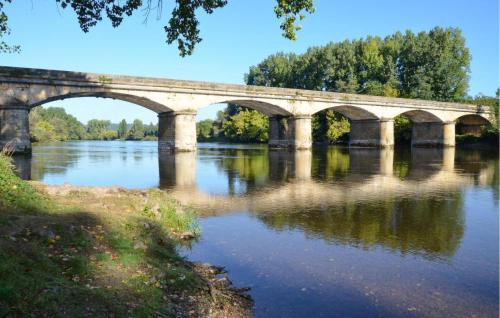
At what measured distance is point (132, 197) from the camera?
11172 mm

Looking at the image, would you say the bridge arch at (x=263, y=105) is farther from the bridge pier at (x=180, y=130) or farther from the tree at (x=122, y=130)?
the tree at (x=122, y=130)

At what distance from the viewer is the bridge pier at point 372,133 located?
175ft

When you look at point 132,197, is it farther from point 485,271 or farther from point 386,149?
point 386,149

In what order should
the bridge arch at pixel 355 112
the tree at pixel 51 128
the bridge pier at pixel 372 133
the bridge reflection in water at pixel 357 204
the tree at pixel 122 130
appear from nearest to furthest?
the bridge reflection in water at pixel 357 204, the bridge arch at pixel 355 112, the bridge pier at pixel 372 133, the tree at pixel 51 128, the tree at pixel 122 130

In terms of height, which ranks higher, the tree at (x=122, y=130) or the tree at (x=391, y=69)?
the tree at (x=391, y=69)

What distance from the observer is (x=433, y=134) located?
60.2 metres

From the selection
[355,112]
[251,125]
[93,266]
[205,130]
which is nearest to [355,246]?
[93,266]

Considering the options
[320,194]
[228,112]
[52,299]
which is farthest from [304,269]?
[228,112]

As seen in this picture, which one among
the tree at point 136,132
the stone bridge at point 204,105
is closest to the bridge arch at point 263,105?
the stone bridge at point 204,105

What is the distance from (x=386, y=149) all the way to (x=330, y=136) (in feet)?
65.1

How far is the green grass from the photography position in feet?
15.3

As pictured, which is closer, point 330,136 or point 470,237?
point 470,237

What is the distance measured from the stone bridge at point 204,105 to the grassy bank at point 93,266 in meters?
24.9

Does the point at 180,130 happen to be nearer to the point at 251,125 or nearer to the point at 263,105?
the point at 263,105
